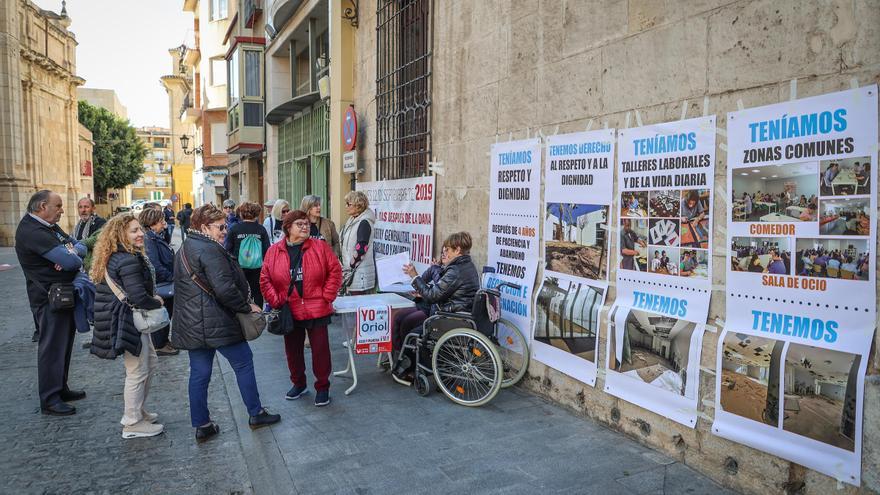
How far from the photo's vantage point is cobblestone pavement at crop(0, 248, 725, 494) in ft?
12.5

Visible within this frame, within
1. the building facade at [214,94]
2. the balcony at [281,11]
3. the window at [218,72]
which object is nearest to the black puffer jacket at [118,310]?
the balcony at [281,11]

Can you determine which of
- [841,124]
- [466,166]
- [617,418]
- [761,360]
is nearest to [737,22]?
[841,124]

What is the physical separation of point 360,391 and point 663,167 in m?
3.36

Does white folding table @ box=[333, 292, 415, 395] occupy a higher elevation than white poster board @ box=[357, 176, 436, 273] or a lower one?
lower

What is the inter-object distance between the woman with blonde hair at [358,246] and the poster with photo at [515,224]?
1711 millimetres

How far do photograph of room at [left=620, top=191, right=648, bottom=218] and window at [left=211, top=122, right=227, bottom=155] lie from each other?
34.0 m

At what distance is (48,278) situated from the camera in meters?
5.23

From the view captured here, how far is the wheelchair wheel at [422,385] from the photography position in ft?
17.8

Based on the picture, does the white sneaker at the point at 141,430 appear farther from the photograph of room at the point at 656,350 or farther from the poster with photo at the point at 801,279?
the poster with photo at the point at 801,279

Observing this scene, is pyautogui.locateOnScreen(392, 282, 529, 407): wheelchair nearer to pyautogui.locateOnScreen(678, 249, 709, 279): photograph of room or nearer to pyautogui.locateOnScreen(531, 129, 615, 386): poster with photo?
pyautogui.locateOnScreen(531, 129, 615, 386): poster with photo

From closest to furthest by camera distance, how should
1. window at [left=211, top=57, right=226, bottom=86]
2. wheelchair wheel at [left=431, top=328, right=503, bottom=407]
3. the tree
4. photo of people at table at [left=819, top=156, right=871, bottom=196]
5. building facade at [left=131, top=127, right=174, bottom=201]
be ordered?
1. photo of people at table at [left=819, top=156, right=871, bottom=196]
2. wheelchair wheel at [left=431, top=328, right=503, bottom=407]
3. window at [left=211, top=57, right=226, bottom=86]
4. the tree
5. building facade at [left=131, top=127, right=174, bottom=201]

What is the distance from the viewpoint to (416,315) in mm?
5840

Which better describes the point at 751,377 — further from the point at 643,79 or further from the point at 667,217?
the point at 643,79

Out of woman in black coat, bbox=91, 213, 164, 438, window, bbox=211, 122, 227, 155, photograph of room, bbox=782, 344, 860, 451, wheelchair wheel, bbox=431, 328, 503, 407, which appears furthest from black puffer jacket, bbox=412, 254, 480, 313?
window, bbox=211, 122, 227, 155
